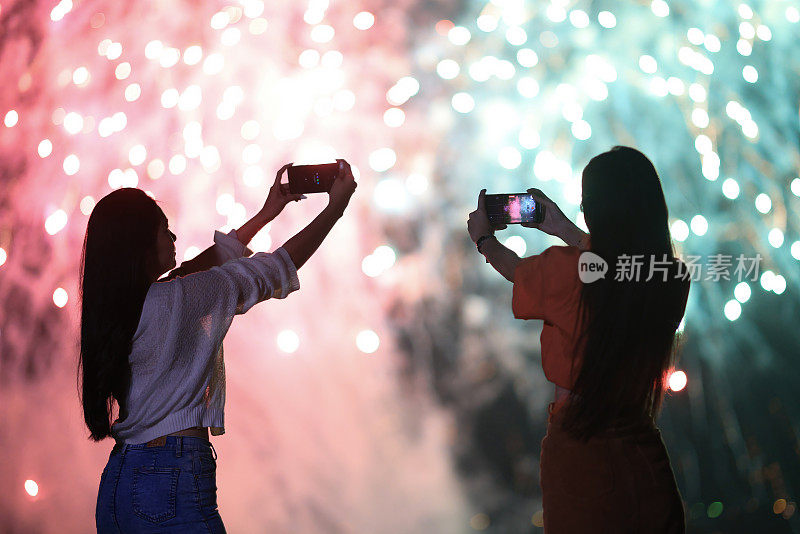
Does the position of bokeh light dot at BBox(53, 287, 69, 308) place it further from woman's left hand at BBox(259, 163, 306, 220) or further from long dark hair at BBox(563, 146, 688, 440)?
long dark hair at BBox(563, 146, 688, 440)

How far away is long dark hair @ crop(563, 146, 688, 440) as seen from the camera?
1277 mm

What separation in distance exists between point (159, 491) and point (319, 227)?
554 mm

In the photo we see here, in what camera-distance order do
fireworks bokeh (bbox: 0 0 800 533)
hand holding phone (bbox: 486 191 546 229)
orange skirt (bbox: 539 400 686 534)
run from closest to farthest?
orange skirt (bbox: 539 400 686 534) → hand holding phone (bbox: 486 191 546 229) → fireworks bokeh (bbox: 0 0 800 533)

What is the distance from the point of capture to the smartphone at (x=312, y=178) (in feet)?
5.37

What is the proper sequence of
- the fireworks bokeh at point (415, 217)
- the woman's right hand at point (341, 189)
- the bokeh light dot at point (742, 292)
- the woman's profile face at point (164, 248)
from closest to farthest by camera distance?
the woman's profile face at point (164, 248), the woman's right hand at point (341, 189), the fireworks bokeh at point (415, 217), the bokeh light dot at point (742, 292)

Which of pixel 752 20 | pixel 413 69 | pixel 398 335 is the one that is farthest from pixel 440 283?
pixel 752 20

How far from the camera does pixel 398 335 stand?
7.21 feet

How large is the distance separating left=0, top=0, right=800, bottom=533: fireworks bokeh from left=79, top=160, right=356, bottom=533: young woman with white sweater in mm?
888

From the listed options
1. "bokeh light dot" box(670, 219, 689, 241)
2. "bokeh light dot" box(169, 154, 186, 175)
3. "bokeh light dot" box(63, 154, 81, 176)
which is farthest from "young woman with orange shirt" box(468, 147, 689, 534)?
"bokeh light dot" box(63, 154, 81, 176)

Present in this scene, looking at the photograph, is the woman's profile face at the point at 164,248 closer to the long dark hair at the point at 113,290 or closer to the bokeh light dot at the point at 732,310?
the long dark hair at the point at 113,290

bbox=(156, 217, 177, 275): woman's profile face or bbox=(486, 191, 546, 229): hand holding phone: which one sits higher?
bbox=(486, 191, 546, 229): hand holding phone

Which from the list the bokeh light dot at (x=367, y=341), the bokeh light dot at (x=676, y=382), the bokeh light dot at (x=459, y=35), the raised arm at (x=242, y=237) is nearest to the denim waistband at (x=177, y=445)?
the raised arm at (x=242, y=237)

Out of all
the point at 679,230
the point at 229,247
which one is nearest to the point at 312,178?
the point at 229,247

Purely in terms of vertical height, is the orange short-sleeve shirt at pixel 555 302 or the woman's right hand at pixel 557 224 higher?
the woman's right hand at pixel 557 224
